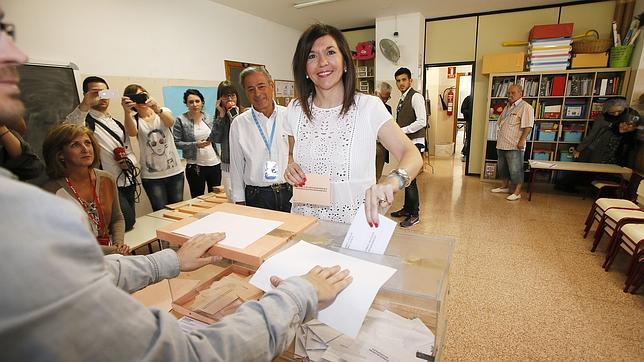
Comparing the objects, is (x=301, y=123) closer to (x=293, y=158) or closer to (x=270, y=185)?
(x=293, y=158)

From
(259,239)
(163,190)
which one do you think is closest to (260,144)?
(259,239)

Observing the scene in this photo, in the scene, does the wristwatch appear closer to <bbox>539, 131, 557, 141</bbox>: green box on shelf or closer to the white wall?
the white wall

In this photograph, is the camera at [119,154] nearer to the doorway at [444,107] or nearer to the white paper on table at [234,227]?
the white paper on table at [234,227]

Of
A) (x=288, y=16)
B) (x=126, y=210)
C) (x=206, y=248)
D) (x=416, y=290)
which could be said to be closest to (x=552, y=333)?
(x=416, y=290)

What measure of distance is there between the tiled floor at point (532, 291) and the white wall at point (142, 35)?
10.9 ft

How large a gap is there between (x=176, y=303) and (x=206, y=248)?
176 mm

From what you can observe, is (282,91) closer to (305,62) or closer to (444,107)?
(444,107)

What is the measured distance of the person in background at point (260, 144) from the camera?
208cm

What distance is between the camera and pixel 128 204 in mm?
2641

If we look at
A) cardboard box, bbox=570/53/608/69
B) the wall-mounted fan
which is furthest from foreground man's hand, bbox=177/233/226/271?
cardboard box, bbox=570/53/608/69

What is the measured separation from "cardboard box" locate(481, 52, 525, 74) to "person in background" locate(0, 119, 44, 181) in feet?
19.0

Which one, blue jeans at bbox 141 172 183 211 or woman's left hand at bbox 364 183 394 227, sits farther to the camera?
blue jeans at bbox 141 172 183 211

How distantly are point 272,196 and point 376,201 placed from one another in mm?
1325

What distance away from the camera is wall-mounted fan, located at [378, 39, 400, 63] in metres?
5.30
